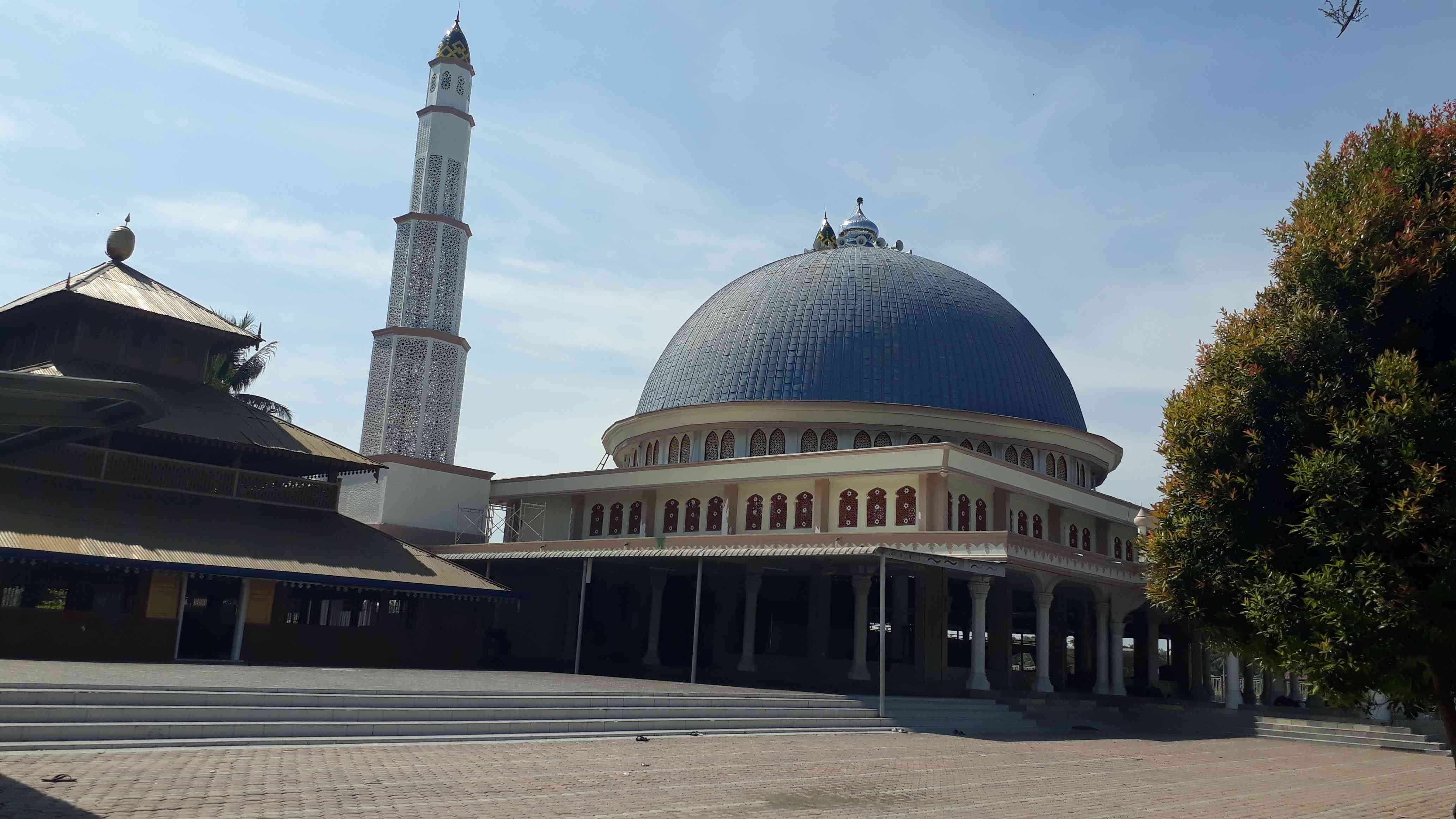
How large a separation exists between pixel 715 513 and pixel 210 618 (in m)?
16.2

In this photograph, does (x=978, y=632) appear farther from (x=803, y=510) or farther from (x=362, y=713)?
(x=362, y=713)

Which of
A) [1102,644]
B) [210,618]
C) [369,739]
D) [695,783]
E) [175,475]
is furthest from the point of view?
[1102,644]

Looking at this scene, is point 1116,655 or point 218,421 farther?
point 1116,655

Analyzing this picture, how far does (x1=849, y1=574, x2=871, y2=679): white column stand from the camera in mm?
30391

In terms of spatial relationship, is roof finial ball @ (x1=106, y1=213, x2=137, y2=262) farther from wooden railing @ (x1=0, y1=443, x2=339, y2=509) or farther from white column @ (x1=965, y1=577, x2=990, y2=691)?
white column @ (x1=965, y1=577, x2=990, y2=691)

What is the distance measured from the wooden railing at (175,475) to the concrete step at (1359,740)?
2760 cm

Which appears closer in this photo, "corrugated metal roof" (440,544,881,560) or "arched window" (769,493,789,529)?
"corrugated metal roof" (440,544,881,560)

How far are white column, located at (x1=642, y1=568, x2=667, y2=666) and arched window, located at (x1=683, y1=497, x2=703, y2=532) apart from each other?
105 inches

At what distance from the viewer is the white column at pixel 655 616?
117ft

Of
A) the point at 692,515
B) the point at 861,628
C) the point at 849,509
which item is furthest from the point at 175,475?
the point at 849,509

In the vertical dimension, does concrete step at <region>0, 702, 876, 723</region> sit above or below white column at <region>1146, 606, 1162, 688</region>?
below

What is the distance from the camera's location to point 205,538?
2814cm

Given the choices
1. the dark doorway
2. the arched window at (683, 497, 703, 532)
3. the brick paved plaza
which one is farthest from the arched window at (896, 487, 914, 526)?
the dark doorway

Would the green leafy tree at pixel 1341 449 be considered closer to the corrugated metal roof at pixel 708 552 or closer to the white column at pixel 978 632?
the corrugated metal roof at pixel 708 552
